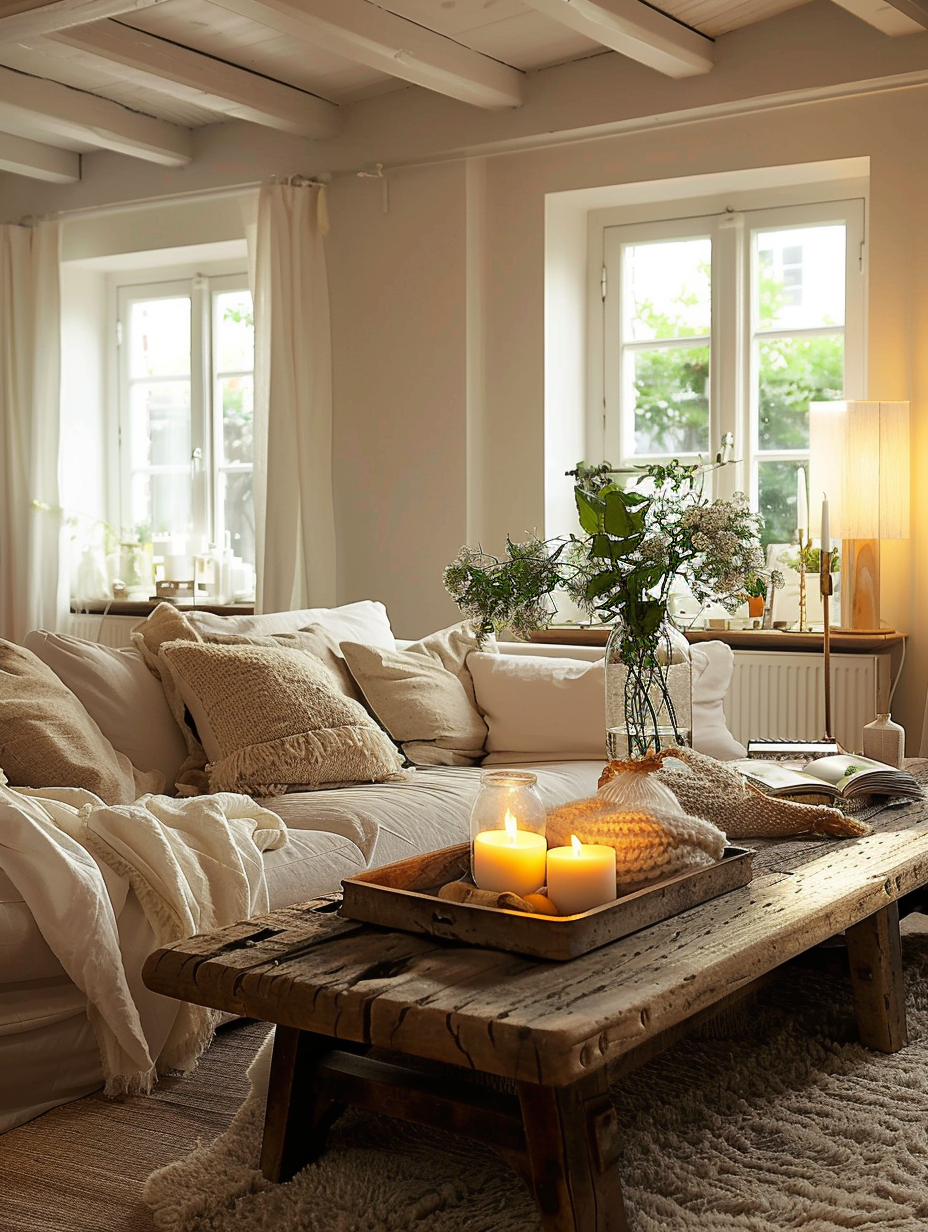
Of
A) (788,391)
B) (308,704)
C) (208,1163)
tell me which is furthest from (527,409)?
(208,1163)

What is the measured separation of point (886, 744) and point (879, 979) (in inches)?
36.6

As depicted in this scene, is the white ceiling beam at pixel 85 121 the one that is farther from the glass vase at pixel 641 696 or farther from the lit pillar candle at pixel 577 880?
the lit pillar candle at pixel 577 880

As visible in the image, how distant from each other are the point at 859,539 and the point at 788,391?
2.90 feet

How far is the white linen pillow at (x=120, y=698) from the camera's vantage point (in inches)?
121

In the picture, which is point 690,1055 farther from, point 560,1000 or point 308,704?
point 308,704

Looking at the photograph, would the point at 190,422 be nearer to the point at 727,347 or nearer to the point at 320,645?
the point at 727,347

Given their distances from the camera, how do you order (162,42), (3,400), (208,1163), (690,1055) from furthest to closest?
(3,400)
(162,42)
(690,1055)
(208,1163)

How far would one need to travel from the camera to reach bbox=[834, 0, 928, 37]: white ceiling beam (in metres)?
3.90

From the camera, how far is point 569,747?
3.58 meters

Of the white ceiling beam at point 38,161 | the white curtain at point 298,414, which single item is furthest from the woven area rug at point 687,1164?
the white ceiling beam at point 38,161

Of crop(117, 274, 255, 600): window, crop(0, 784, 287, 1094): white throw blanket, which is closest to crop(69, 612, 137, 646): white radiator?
crop(117, 274, 255, 600): window

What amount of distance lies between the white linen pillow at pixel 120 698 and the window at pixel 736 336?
254 centimetres

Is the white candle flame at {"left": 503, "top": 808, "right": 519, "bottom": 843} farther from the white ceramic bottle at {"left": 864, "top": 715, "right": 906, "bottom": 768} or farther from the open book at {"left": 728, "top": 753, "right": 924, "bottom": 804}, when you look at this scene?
the white ceramic bottle at {"left": 864, "top": 715, "right": 906, "bottom": 768}

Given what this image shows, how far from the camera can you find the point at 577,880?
174 centimetres
